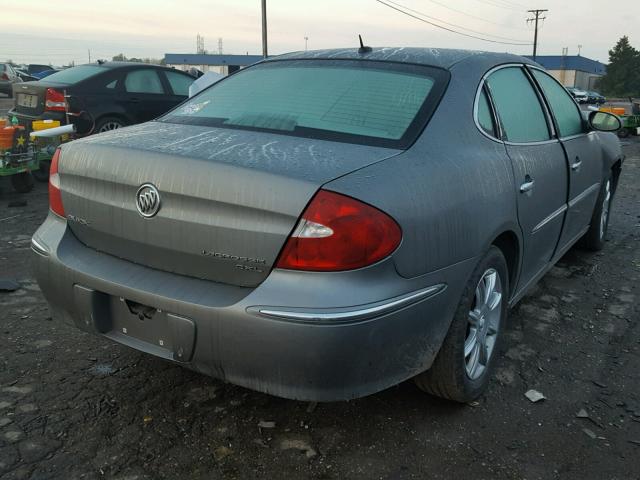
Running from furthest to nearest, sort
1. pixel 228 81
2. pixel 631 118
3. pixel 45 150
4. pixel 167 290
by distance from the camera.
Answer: pixel 631 118, pixel 45 150, pixel 228 81, pixel 167 290

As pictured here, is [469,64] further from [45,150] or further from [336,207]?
[45,150]

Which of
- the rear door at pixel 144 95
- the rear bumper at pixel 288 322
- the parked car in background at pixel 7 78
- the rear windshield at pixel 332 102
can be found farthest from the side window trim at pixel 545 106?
the parked car in background at pixel 7 78

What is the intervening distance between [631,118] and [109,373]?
1676 centimetres

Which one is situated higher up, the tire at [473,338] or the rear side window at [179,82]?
the rear side window at [179,82]

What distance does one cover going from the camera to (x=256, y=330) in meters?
1.95

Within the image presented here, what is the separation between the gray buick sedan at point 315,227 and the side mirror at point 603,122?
4.71 ft

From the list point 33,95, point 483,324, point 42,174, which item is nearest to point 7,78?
point 33,95

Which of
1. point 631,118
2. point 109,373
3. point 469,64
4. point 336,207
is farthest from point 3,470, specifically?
A: point 631,118

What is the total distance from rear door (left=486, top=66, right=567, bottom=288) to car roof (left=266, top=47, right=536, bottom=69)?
0.39 feet

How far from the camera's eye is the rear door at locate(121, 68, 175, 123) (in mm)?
8953

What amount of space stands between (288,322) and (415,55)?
5.58 ft

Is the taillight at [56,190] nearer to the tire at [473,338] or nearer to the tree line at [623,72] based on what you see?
the tire at [473,338]

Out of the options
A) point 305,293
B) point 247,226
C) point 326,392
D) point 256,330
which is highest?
point 247,226

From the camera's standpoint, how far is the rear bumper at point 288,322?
1.92 meters
